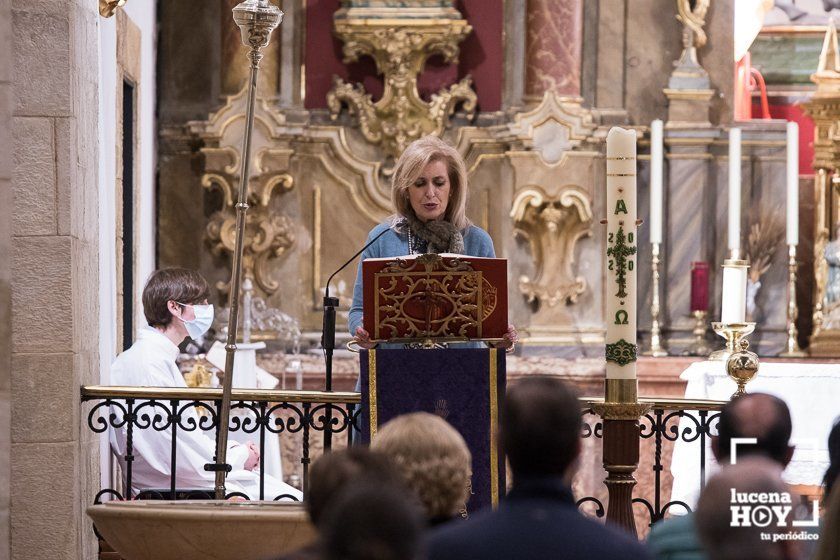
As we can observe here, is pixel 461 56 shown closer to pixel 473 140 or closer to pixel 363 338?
pixel 473 140

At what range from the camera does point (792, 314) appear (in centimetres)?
855

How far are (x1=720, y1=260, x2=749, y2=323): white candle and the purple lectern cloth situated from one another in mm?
1479

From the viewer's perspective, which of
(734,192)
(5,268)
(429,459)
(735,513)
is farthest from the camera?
(734,192)

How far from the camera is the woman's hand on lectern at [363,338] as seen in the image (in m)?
5.19

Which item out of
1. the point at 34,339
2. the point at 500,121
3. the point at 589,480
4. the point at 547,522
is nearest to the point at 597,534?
the point at 547,522

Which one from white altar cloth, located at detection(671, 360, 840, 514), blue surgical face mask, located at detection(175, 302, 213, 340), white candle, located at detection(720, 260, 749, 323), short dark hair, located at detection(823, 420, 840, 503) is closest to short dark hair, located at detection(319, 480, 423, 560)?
short dark hair, located at detection(823, 420, 840, 503)

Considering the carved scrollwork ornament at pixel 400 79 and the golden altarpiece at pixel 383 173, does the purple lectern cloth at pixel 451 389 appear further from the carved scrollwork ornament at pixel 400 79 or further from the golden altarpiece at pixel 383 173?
the carved scrollwork ornament at pixel 400 79

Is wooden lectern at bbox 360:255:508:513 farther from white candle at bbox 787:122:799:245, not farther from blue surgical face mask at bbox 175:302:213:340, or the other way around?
white candle at bbox 787:122:799:245

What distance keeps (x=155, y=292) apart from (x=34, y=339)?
34.7 inches

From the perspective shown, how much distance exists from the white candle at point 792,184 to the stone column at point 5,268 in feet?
14.5

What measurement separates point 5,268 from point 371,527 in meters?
3.37

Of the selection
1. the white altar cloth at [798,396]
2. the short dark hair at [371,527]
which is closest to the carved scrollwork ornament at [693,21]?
the white altar cloth at [798,396]

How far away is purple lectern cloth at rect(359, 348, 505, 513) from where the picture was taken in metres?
5.23

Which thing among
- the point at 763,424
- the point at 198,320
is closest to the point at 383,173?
the point at 198,320
